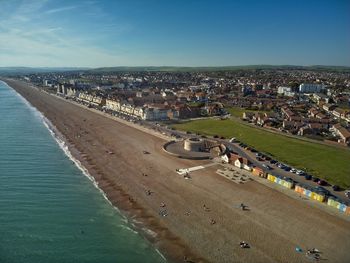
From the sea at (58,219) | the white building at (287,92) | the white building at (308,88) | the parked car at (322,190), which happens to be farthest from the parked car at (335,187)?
the white building at (308,88)

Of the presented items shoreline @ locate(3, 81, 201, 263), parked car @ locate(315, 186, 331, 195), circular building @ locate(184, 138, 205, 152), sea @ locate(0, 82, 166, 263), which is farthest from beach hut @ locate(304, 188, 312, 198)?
circular building @ locate(184, 138, 205, 152)

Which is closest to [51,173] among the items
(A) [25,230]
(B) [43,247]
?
(A) [25,230]

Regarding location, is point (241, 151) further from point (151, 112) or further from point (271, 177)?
point (151, 112)

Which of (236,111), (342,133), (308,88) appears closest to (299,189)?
(342,133)

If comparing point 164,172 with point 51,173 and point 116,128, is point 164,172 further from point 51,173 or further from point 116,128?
point 116,128

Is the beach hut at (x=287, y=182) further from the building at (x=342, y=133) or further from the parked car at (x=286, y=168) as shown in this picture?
the building at (x=342, y=133)

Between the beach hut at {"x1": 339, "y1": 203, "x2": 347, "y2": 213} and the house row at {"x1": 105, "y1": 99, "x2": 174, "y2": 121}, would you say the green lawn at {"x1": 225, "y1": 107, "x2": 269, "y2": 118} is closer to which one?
the house row at {"x1": 105, "y1": 99, "x2": 174, "y2": 121}
